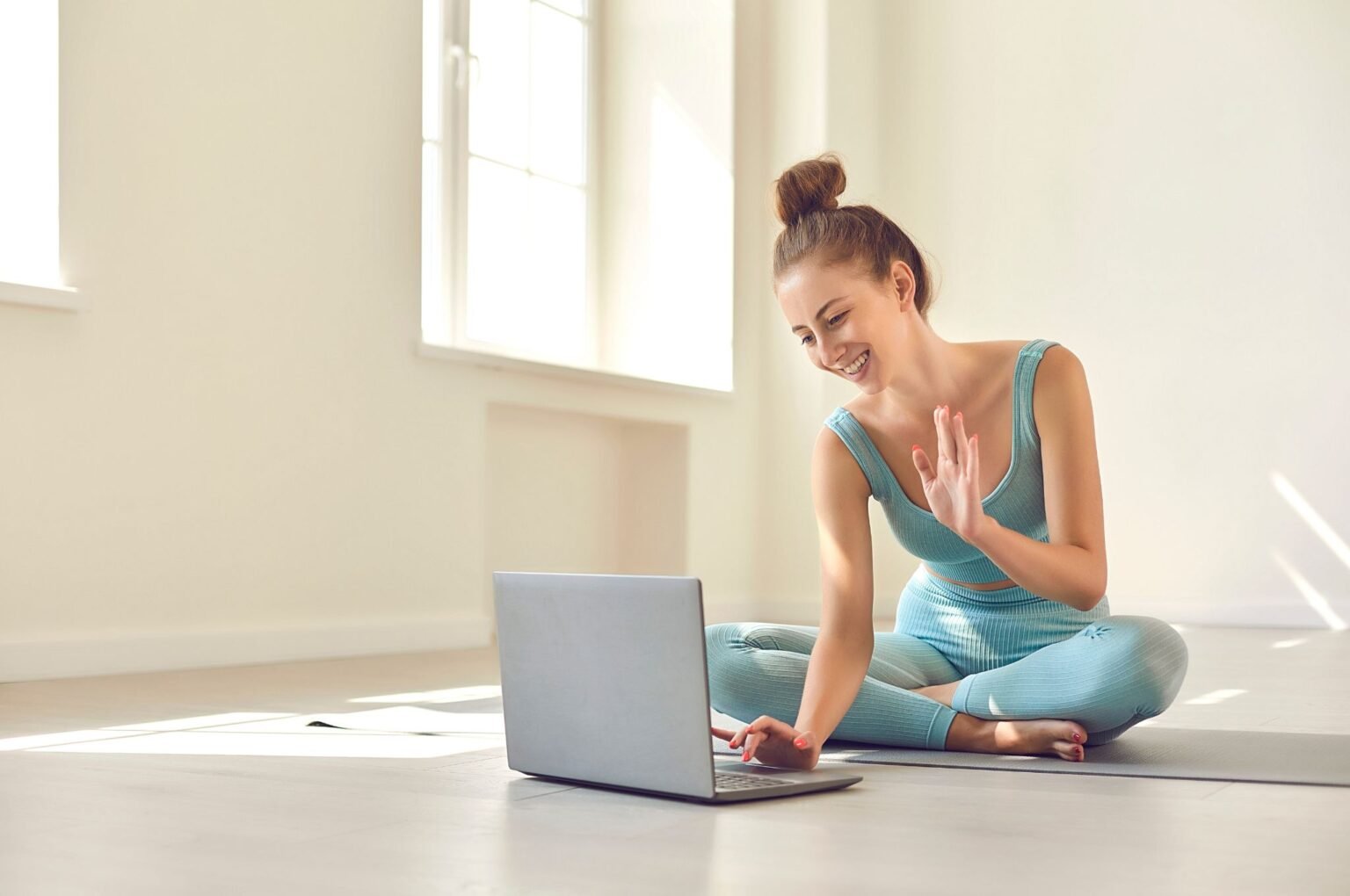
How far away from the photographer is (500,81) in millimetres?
4930

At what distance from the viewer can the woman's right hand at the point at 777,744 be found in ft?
5.08

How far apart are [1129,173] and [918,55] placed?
0.99m

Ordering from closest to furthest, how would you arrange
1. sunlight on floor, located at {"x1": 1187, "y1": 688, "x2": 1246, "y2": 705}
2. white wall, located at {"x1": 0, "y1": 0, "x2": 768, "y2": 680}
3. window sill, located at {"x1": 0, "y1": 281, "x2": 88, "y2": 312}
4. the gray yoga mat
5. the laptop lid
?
1. the laptop lid
2. the gray yoga mat
3. sunlight on floor, located at {"x1": 1187, "y1": 688, "x2": 1246, "y2": 705}
4. window sill, located at {"x1": 0, "y1": 281, "x2": 88, "y2": 312}
5. white wall, located at {"x1": 0, "y1": 0, "x2": 768, "y2": 680}

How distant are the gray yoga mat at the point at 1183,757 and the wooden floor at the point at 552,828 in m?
0.06

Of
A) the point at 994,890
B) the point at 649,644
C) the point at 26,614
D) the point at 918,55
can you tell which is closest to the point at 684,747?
the point at 649,644

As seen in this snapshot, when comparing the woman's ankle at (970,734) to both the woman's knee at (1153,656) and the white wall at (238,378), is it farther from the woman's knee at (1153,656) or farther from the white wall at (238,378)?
the white wall at (238,378)

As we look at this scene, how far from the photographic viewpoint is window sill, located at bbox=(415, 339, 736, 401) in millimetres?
4145

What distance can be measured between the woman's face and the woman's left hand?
8.3 inches

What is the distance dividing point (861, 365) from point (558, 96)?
3720mm

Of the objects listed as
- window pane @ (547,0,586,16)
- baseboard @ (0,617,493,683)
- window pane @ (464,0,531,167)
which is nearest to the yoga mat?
baseboard @ (0,617,493,683)

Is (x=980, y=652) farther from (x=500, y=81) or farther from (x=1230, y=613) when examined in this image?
(x=1230, y=613)

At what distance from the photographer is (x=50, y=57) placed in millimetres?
3219

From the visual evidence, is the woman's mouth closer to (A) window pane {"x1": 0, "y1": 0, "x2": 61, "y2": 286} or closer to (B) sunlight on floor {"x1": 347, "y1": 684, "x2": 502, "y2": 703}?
(B) sunlight on floor {"x1": 347, "y1": 684, "x2": 502, "y2": 703}

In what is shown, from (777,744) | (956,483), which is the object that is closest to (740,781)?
(777,744)
